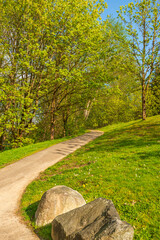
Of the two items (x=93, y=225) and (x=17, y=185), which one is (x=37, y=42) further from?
(x=93, y=225)

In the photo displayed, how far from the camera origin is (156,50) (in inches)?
1047

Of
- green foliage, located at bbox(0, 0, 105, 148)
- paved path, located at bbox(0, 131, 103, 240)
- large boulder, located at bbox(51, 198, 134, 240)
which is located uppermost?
green foliage, located at bbox(0, 0, 105, 148)

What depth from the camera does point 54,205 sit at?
7.10 meters

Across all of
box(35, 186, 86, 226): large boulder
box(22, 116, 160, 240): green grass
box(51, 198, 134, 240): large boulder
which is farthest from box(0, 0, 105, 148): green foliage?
box(51, 198, 134, 240): large boulder

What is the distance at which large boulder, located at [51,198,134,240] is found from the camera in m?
4.78

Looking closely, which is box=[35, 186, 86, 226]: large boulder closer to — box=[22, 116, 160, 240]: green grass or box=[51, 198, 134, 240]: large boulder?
box=[22, 116, 160, 240]: green grass

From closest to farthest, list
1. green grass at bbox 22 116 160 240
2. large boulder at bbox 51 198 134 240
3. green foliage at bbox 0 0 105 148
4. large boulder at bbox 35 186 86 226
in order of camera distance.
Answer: large boulder at bbox 51 198 134 240, green grass at bbox 22 116 160 240, large boulder at bbox 35 186 86 226, green foliage at bbox 0 0 105 148

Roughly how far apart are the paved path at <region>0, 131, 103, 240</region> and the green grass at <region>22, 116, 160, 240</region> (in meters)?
0.44

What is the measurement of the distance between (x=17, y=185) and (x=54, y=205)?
15.6 ft

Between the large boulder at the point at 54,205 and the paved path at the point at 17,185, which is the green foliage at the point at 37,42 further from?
the large boulder at the point at 54,205

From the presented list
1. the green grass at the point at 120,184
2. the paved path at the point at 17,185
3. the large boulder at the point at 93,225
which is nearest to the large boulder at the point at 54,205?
the green grass at the point at 120,184

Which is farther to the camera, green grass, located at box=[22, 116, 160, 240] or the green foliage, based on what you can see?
the green foliage

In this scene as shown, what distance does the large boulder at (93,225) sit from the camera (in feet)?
15.7


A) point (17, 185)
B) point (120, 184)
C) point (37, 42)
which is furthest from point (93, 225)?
point (37, 42)
